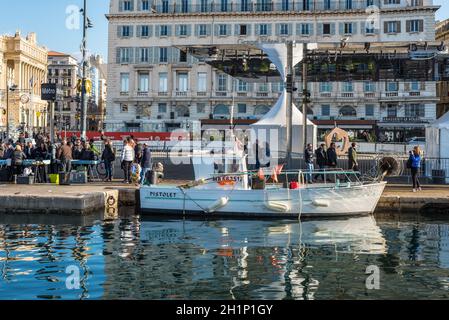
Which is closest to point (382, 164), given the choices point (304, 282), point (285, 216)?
point (285, 216)

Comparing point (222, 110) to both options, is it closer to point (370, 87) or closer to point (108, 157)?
point (370, 87)

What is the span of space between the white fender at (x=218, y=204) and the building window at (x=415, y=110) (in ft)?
189

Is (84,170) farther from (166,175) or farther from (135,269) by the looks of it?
(135,269)

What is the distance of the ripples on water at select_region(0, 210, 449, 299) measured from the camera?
10.9 meters

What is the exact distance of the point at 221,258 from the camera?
1377cm

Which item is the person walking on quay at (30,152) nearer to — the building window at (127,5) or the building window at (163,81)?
the building window at (163,81)

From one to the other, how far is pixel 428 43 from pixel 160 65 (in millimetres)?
56796

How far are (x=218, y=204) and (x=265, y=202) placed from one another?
5.25ft

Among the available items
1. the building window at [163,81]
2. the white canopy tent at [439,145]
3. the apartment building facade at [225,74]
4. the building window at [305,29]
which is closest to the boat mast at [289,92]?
the white canopy tent at [439,145]

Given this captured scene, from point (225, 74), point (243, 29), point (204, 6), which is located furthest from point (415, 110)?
point (204, 6)

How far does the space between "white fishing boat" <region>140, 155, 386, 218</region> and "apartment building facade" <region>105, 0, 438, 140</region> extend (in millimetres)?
50464

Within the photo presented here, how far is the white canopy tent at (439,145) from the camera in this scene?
88.0 ft

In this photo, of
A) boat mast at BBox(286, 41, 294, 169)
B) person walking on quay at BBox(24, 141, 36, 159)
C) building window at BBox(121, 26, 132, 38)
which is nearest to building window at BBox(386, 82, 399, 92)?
building window at BBox(121, 26, 132, 38)

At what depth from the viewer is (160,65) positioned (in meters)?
79.0
